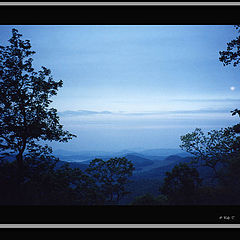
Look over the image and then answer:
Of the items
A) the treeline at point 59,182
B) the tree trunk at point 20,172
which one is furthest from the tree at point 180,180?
the tree trunk at point 20,172

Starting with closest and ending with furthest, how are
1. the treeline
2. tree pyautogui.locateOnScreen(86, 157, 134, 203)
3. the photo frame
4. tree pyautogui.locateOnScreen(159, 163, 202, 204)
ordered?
the photo frame → the treeline → tree pyautogui.locateOnScreen(159, 163, 202, 204) → tree pyautogui.locateOnScreen(86, 157, 134, 203)

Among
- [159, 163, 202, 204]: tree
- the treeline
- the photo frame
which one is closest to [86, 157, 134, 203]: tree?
the treeline

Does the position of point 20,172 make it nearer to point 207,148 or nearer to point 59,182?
point 59,182

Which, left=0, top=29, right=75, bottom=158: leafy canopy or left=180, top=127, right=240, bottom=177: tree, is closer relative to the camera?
left=0, top=29, right=75, bottom=158: leafy canopy

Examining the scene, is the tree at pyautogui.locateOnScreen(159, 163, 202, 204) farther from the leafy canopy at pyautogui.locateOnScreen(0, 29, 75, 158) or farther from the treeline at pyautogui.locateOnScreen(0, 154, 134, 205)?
the leafy canopy at pyautogui.locateOnScreen(0, 29, 75, 158)

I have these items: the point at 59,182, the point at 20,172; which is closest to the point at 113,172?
the point at 59,182

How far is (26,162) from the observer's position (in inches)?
161

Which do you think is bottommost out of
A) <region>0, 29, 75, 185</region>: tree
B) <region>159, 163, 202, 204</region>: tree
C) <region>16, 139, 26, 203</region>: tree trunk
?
<region>159, 163, 202, 204</region>: tree
